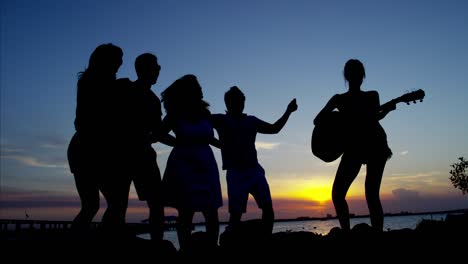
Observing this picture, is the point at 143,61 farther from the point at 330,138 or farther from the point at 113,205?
the point at 330,138

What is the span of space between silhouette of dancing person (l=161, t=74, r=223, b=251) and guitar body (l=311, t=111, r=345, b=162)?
1747 millimetres

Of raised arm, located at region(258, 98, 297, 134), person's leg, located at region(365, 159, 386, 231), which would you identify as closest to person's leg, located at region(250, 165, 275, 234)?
raised arm, located at region(258, 98, 297, 134)

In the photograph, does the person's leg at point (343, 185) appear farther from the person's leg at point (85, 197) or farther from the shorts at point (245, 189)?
the person's leg at point (85, 197)

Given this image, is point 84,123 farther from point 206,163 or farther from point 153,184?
point 206,163

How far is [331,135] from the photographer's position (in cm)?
600

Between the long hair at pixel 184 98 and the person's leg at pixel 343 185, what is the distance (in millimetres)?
2141

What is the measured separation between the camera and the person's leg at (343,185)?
5.63 metres

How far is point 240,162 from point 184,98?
138cm

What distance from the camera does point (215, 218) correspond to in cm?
507

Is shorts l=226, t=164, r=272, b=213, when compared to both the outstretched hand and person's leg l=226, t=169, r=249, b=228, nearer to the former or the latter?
person's leg l=226, t=169, r=249, b=228

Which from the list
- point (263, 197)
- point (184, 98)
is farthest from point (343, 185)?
point (184, 98)

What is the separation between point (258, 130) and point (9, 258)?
12.6 feet

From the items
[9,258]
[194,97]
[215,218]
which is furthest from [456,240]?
[9,258]

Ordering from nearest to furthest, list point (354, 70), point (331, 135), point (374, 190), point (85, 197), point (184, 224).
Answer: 1. point (85, 197)
2. point (184, 224)
3. point (374, 190)
4. point (354, 70)
5. point (331, 135)
